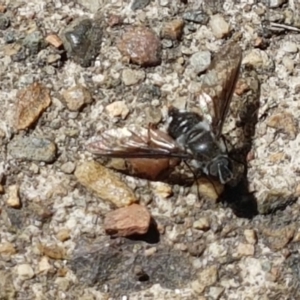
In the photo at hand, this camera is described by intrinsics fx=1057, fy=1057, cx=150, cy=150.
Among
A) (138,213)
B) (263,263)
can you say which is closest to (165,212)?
(138,213)

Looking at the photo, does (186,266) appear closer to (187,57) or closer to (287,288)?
(287,288)

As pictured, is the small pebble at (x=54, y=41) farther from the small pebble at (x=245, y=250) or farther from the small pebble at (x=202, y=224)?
the small pebble at (x=245, y=250)

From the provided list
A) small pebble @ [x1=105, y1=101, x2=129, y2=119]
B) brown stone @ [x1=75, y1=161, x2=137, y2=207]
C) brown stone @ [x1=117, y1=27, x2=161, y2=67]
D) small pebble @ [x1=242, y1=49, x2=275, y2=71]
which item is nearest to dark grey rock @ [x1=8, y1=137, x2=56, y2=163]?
brown stone @ [x1=75, y1=161, x2=137, y2=207]

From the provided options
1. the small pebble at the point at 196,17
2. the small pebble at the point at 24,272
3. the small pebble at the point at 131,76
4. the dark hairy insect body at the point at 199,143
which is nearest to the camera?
the small pebble at the point at 24,272

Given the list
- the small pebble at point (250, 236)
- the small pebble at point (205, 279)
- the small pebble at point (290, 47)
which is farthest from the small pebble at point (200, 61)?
the small pebble at point (205, 279)

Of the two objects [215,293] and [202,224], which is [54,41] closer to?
[202,224]

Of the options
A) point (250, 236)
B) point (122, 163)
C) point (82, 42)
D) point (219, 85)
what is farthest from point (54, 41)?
point (250, 236)
